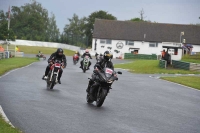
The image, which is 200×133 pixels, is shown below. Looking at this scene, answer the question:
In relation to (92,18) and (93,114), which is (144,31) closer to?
(92,18)

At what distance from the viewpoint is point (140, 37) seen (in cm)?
9956

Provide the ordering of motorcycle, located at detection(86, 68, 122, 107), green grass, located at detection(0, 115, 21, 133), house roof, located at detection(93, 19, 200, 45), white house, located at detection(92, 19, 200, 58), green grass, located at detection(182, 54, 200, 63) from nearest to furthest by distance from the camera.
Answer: green grass, located at detection(0, 115, 21, 133), motorcycle, located at detection(86, 68, 122, 107), green grass, located at detection(182, 54, 200, 63), white house, located at detection(92, 19, 200, 58), house roof, located at detection(93, 19, 200, 45)

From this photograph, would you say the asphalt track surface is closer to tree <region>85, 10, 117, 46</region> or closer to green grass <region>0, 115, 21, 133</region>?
green grass <region>0, 115, 21, 133</region>

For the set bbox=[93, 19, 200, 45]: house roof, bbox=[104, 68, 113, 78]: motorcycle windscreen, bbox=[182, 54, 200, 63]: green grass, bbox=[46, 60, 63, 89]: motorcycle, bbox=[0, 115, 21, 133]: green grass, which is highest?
bbox=[93, 19, 200, 45]: house roof

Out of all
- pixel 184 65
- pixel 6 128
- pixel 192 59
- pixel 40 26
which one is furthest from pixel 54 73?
pixel 40 26

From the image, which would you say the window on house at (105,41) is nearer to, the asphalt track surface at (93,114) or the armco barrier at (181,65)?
the armco barrier at (181,65)

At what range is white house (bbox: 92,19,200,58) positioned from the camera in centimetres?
9881

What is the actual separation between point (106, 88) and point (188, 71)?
2783 centimetres

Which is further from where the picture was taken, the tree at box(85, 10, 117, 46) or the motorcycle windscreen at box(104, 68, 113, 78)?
the tree at box(85, 10, 117, 46)

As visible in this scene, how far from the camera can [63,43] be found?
11462 cm

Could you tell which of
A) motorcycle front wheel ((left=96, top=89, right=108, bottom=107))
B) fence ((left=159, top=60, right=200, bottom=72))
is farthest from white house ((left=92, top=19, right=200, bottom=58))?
motorcycle front wheel ((left=96, top=89, right=108, bottom=107))

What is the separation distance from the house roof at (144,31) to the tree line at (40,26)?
8906 mm

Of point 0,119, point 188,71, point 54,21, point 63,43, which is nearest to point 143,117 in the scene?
point 0,119

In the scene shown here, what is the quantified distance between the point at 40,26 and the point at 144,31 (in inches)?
2086
